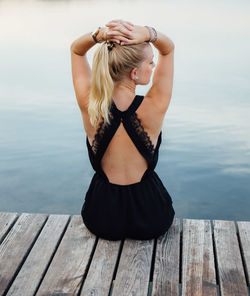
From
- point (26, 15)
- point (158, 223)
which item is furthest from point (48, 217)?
point (26, 15)

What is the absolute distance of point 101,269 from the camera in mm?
2375

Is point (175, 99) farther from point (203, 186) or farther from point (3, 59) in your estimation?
point (3, 59)

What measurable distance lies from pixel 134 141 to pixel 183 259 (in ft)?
2.18

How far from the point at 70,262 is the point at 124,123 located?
77 centimetres

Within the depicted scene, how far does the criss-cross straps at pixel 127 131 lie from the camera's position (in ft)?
7.96

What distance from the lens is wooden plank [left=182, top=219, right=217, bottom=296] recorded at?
223cm

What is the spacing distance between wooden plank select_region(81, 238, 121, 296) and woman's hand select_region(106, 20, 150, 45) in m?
1.09

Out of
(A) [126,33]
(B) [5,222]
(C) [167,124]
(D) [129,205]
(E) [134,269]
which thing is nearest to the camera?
(A) [126,33]

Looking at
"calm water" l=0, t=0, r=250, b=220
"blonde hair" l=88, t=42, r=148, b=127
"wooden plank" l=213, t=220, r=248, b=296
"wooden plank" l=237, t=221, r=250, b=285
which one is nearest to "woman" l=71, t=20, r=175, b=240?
"blonde hair" l=88, t=42, r=148, b=127

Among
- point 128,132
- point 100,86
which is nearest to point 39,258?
point 128,132

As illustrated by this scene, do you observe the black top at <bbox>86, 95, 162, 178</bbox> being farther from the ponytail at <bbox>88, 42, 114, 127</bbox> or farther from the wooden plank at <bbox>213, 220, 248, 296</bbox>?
the wooden plank at <bbox>213, 220, 248, 296</bbox>

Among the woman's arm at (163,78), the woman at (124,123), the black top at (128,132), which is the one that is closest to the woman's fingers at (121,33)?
the woman at (124,123)

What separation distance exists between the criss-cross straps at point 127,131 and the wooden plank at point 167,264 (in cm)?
48

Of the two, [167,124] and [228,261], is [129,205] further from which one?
[167,124]
